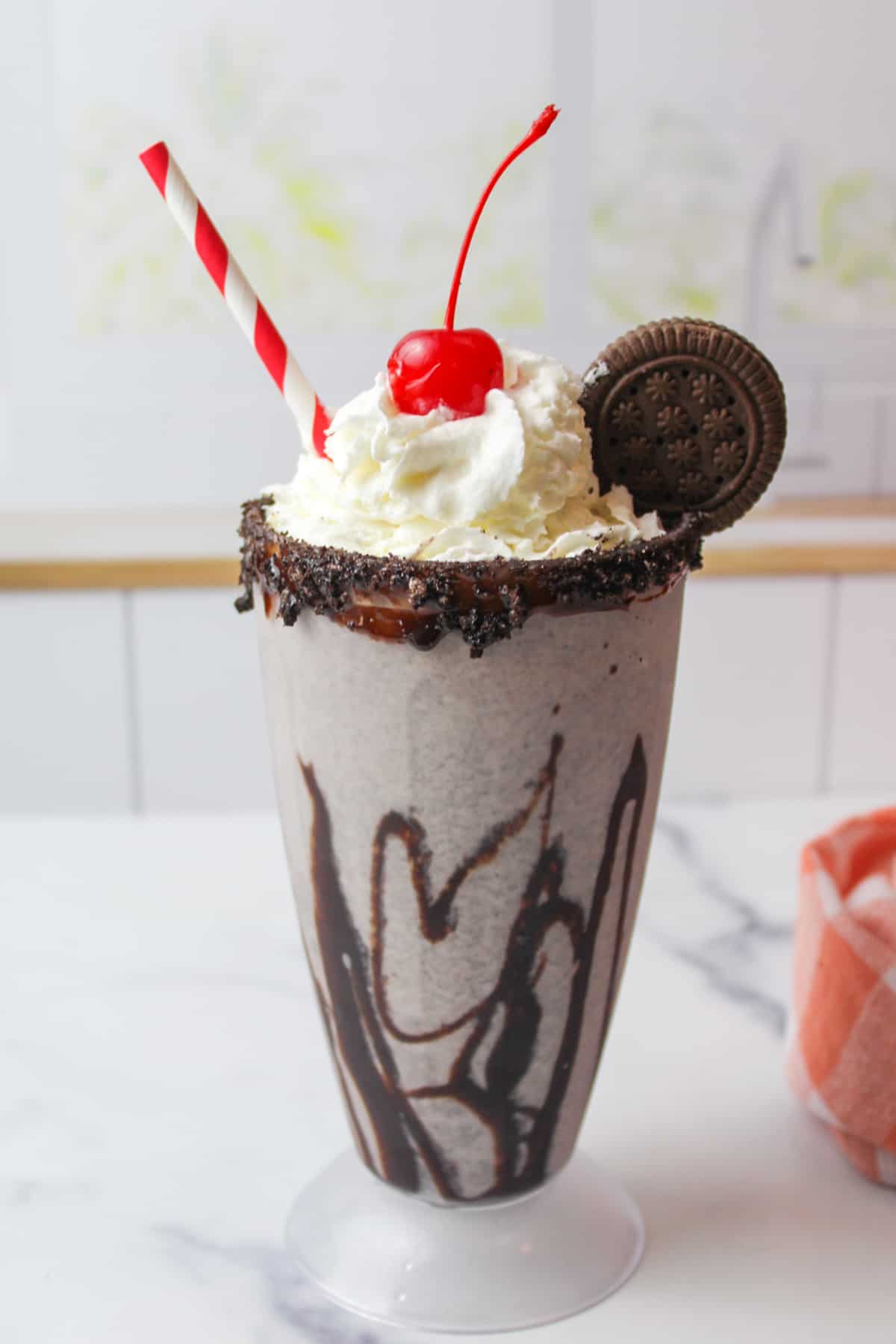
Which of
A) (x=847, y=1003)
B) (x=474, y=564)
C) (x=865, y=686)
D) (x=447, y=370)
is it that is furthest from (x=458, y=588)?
(x=865, y=686)

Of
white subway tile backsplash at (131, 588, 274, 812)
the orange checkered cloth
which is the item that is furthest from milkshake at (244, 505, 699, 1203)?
white subway tile backsplash at (131, 588, 274, 812)

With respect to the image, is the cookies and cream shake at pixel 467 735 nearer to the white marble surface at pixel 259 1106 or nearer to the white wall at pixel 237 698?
the white marble surface at pixel 259 1106

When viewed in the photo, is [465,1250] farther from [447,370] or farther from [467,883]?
[447,370]

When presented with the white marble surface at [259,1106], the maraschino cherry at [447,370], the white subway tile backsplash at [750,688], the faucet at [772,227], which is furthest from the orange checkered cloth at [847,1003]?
the faucet at [772,227]

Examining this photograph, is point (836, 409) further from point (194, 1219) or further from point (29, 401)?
point (194, 1219)

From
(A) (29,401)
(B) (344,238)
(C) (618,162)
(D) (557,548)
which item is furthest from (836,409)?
(D) (557,548)

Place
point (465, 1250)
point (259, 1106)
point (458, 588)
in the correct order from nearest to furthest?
point (458, 588)
point (465, 1250)
point (259, 1106)
